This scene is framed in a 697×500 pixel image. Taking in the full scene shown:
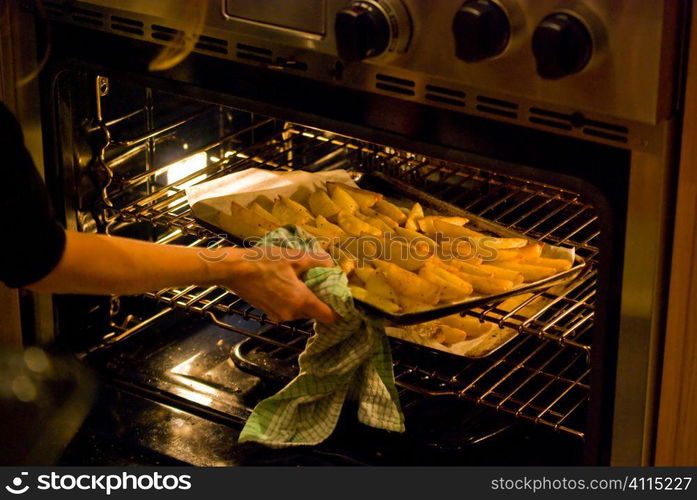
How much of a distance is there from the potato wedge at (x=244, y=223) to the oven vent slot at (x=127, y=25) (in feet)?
1.15

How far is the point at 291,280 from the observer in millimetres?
1525

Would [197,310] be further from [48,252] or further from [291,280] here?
[48,252]

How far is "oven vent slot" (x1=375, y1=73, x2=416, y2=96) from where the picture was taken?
1426 millimetres

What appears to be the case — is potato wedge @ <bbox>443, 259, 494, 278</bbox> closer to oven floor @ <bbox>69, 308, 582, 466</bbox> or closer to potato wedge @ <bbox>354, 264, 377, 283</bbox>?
potato wedge @ <bbox>354, 264, 377, 283</bbox>

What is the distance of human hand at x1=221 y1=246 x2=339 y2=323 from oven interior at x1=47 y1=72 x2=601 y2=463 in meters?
0.24

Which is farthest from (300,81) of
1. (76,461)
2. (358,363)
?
(76,461)

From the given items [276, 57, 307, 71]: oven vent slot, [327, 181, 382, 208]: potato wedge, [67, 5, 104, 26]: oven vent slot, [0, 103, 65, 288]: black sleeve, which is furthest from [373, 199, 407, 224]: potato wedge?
[0, 103, 65, 288]: black sleeve

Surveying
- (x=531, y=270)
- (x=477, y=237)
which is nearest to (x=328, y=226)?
(x=477, y=237)

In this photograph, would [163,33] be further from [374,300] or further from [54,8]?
[374,300]

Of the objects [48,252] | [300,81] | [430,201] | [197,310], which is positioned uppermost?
[300,81]

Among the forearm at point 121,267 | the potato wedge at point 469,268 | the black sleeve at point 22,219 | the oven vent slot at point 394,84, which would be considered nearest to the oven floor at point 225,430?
the potato wedge at point 469,268

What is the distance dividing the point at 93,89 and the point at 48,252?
549 mm

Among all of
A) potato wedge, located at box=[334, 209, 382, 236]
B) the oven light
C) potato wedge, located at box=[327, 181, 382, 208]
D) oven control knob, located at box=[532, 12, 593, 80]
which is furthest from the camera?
the oven light

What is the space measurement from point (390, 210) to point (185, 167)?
451mm
